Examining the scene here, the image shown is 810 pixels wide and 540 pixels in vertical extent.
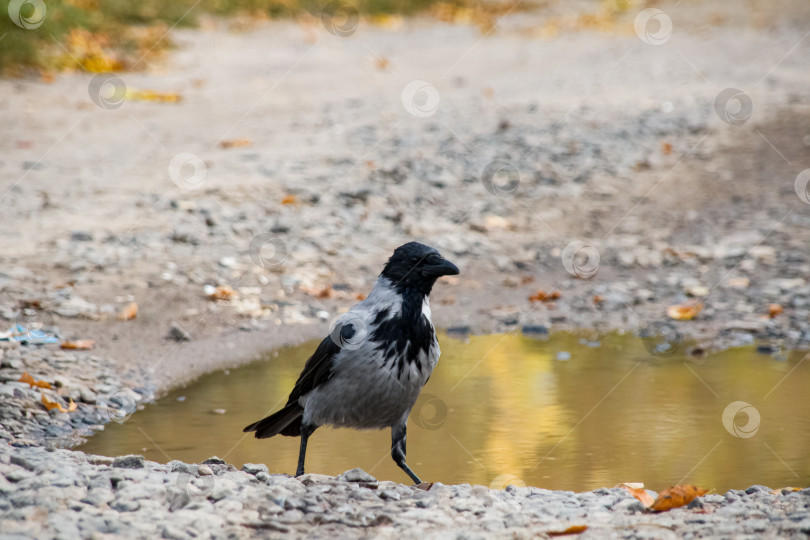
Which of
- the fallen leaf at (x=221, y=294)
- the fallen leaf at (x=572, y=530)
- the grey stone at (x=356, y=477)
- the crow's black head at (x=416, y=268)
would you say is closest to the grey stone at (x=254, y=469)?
the grey stone at (x=356, y=477)

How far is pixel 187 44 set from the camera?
1875 cm

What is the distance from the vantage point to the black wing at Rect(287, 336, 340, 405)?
4.74 metres

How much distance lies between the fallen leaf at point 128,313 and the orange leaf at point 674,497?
453cm

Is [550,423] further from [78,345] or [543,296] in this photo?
[78,345]

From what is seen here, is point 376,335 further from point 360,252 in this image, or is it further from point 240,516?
point 360,252

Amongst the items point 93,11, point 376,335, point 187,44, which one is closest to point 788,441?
point 376,335

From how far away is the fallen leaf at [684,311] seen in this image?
7633mm

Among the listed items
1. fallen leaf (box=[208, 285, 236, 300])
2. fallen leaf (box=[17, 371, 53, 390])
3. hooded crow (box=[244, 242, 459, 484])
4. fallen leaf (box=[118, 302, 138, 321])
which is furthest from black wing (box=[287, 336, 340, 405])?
fallen leaf (box=[208, 285, 236, 300])

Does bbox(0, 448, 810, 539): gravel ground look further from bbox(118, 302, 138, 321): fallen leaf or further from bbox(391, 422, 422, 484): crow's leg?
bbox(118, 302, 138, 321): fallen leaf

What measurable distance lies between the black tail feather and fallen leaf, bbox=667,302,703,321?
12.2 ft

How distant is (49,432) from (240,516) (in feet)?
7.07

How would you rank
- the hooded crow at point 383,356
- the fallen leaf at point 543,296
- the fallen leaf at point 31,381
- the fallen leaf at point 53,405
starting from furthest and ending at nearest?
the fallen leaf at point 543,296, the fallen leaf at point 31,381, the fallen leaf at point 53,405, the hooded crow at point 383,356

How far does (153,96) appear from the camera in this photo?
14359mm

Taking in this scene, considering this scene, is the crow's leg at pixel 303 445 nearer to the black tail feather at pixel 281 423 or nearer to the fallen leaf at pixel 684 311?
the black tail feather at pixel 281 423
